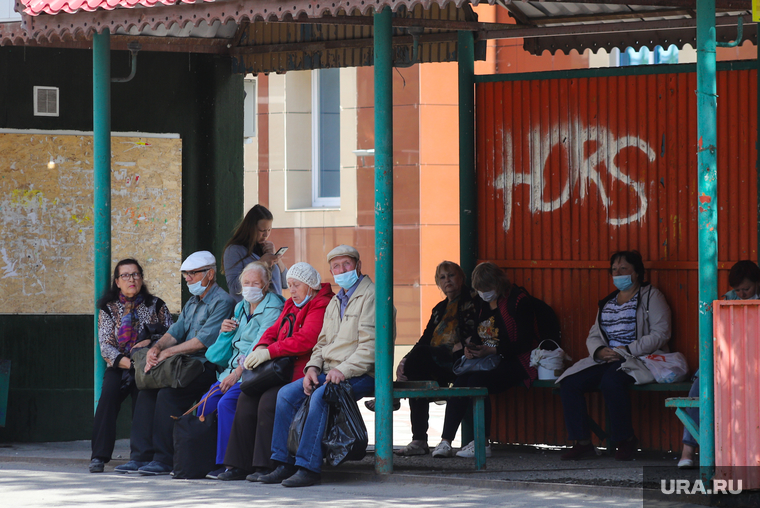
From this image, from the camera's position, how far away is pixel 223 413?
764 cm

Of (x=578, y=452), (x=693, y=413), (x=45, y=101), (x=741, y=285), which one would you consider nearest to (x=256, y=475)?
(x=578, y=452)

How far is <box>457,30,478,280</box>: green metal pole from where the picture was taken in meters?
8.88

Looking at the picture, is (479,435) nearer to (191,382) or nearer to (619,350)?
(619,350)

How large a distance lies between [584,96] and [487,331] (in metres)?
1.90

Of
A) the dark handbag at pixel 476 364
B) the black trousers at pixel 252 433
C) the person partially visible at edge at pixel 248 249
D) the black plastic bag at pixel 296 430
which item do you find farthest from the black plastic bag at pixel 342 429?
the person partially visible at edge at pixel 248 249

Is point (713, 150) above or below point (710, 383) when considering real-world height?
above

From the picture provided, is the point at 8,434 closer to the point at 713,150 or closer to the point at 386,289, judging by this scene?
the point at 386,289

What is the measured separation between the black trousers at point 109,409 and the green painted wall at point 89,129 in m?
1.48

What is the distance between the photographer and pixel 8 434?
9422 millimetres

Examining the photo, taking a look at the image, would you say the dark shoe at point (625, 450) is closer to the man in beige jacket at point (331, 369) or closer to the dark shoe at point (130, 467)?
the man in beige jacket at point (331, 369)

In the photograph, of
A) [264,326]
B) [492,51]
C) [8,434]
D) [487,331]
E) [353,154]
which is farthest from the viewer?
[353,154]

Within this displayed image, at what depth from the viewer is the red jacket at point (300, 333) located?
7547mm

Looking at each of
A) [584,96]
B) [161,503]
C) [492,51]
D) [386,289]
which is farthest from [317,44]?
[492,51]

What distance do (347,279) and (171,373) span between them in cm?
138
